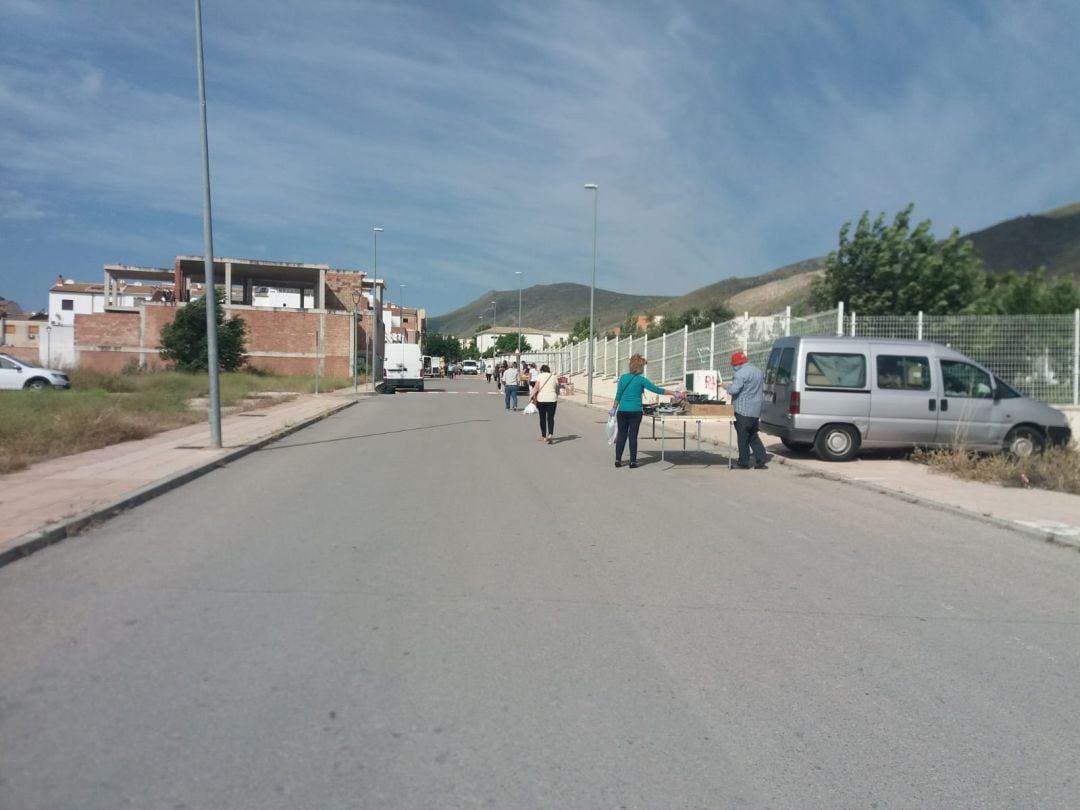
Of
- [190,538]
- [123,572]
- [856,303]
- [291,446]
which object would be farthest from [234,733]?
[856,303]

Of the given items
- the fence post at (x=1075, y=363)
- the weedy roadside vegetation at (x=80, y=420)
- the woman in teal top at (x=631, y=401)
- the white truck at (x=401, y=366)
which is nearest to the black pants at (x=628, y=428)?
the woman in teal top at (x=631, y=401)

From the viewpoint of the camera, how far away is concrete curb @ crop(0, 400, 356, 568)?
278 inches

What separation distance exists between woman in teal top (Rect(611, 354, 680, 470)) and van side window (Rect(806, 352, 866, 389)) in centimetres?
263

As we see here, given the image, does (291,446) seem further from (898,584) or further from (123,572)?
(898,584)

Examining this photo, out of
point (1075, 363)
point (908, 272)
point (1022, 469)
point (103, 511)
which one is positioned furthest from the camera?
point (908, 272)

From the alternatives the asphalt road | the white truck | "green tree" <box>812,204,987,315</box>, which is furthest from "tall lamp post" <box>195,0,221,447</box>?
the white truck

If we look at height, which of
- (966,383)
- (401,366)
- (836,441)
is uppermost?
(966,383)

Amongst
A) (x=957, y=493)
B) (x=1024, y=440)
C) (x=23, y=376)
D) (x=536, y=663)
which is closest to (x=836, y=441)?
(x=1024, y=440)

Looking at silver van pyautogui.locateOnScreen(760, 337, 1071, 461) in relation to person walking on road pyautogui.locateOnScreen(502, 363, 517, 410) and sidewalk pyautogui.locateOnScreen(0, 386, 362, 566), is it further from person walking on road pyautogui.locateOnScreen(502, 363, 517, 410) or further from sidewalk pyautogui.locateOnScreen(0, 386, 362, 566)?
person walking on road pyautogui.locateOnScreen(502, 363, 517, 410)

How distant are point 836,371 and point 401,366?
35613 mm

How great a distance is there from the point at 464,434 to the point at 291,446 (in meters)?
4.40

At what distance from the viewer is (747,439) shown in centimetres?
1342

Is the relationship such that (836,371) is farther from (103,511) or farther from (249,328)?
(249,328)

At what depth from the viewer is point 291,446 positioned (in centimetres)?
1644
